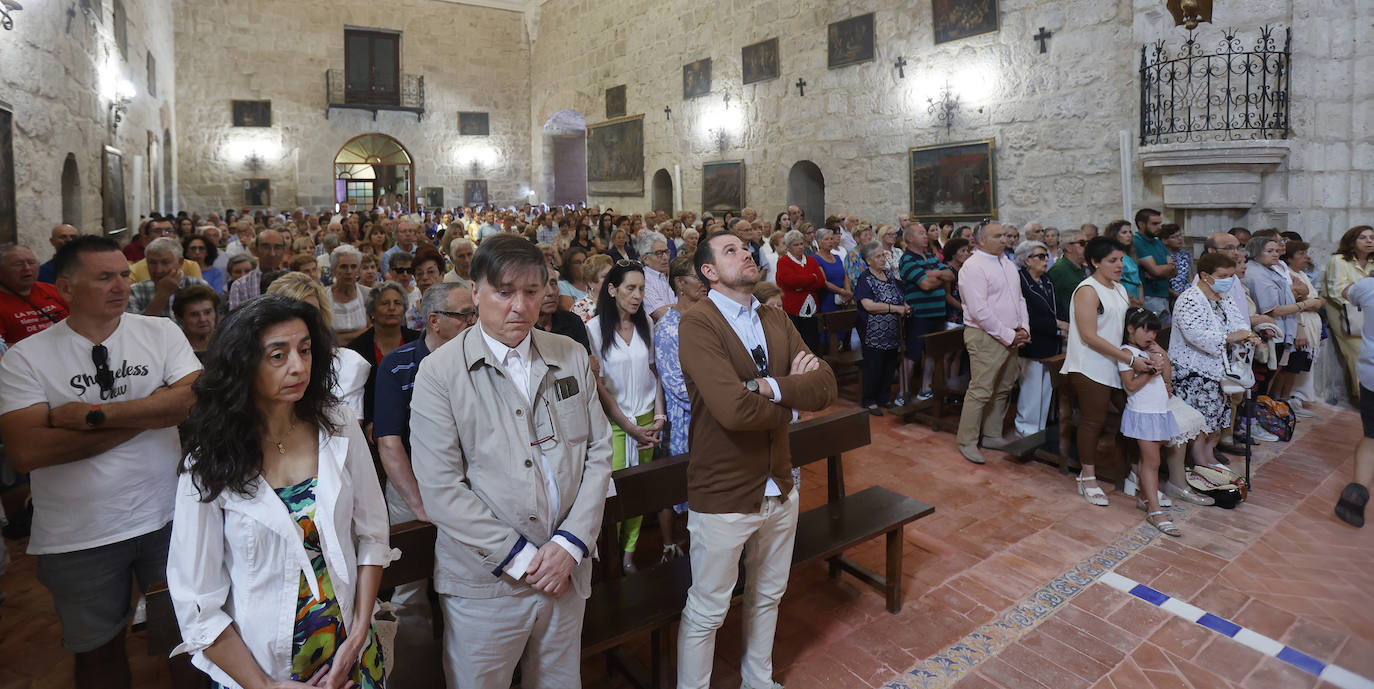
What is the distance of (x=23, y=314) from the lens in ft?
12.1

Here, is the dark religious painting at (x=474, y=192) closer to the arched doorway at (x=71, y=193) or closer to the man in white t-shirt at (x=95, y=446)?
the arched doorway at (x=71, y=193)

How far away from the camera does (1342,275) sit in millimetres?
6332

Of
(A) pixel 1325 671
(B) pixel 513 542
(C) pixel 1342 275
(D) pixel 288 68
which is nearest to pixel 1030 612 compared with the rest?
(A) pixel 1325 671

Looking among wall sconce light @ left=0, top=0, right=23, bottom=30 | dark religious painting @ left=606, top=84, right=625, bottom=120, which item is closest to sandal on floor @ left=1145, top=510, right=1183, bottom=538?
wall sconce light @ left=0, top=0, right=23, bottom=30

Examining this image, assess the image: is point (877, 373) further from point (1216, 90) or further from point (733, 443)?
point (1216, 90)

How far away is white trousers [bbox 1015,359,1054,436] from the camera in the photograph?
581cm

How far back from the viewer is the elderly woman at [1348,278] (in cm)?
627

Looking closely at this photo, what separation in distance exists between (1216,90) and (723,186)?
28.1 ft

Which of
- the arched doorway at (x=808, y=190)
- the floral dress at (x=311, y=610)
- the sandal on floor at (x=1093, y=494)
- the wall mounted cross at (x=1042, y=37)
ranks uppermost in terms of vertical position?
the wall mounted cross at (x=1042, y=37)

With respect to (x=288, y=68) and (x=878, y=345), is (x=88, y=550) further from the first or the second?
(x=288, y=68)

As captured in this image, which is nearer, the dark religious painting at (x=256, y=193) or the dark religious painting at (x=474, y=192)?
the dark religious painting at (x=256, y=193)

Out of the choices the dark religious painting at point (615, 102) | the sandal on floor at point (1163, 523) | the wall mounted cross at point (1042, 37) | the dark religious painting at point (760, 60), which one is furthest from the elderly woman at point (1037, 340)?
the dark religious painting at point (615, 102)

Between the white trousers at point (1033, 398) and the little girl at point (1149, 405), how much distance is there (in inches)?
56.2

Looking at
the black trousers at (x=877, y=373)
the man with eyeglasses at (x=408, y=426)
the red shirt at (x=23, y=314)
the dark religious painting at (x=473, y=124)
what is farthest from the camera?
the dark religious painting at (x=473, y=124)
